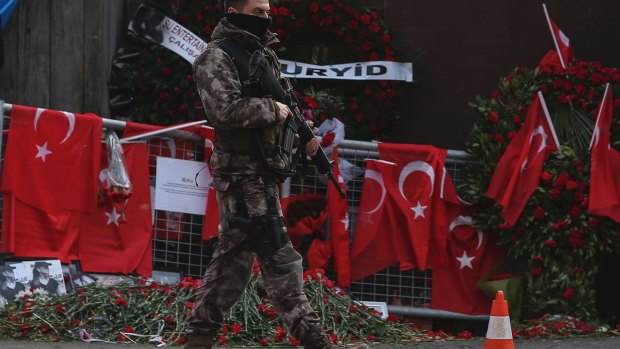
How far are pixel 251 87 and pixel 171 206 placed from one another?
3.03m

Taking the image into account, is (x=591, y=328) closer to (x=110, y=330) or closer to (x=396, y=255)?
(x=396, y=255)

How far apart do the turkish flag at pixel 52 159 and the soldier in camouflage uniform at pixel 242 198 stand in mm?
2647

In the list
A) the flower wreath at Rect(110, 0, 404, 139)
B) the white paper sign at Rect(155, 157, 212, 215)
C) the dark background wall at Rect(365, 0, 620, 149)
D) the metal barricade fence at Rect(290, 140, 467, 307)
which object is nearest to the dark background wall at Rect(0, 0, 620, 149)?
the dark background wall at Rect(365, 0, 620, 149)

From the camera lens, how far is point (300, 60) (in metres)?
9.79

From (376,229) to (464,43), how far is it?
6.55 feet

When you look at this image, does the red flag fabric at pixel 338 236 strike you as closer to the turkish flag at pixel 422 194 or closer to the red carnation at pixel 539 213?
the turkish flag at pixel 422 194

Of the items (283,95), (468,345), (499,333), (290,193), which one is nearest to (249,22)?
(283,95)

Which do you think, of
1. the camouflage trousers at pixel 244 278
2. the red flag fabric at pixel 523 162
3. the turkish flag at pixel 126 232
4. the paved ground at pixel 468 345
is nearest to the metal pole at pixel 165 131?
the turkish flag at pixel 126 232

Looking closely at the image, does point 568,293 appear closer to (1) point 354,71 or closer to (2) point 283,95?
(1) point 354,71

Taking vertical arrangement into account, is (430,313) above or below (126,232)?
below

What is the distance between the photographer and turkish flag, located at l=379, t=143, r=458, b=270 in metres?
8.84

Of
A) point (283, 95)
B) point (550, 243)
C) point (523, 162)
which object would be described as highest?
point (283, 95)

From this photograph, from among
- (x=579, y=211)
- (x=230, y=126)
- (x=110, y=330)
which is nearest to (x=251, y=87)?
(x=230, y=126)

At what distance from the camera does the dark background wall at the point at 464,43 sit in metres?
9.62
